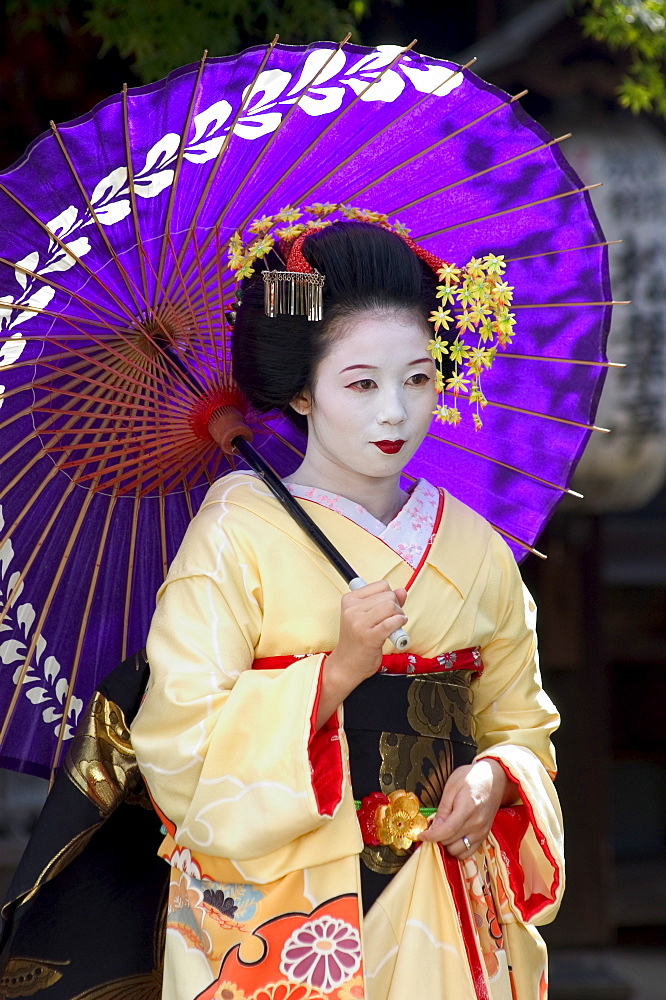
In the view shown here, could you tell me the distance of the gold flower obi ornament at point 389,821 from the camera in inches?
80.8

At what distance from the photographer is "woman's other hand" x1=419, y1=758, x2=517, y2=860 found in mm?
2072

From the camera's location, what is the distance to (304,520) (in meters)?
2.14

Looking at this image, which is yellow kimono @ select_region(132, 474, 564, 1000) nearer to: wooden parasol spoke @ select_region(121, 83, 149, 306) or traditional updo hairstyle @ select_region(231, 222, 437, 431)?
traditional updo hairstyle @ select_region(231, 222, 437, 431)

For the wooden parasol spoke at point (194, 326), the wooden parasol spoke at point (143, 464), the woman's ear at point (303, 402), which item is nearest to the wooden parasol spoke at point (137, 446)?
the wooden parasol spoke at point (143, 464)

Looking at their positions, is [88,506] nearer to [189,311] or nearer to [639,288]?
[189,311]

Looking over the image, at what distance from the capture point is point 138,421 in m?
2.44

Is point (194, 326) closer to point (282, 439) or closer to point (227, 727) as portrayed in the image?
point (282, 439)

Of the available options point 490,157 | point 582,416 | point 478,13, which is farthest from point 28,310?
point 478,13

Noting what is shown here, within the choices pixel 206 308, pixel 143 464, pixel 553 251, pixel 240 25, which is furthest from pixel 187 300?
pixel 240 25

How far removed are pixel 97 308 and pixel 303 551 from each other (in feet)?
1.90

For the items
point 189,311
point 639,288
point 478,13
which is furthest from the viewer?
point 478,13

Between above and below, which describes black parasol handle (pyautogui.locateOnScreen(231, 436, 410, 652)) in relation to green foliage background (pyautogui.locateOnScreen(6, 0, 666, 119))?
below

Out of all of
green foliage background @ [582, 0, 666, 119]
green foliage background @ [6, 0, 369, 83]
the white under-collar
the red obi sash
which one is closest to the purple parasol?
the white under-collar

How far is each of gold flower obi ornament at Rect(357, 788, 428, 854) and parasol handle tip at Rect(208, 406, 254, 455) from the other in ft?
2.25
